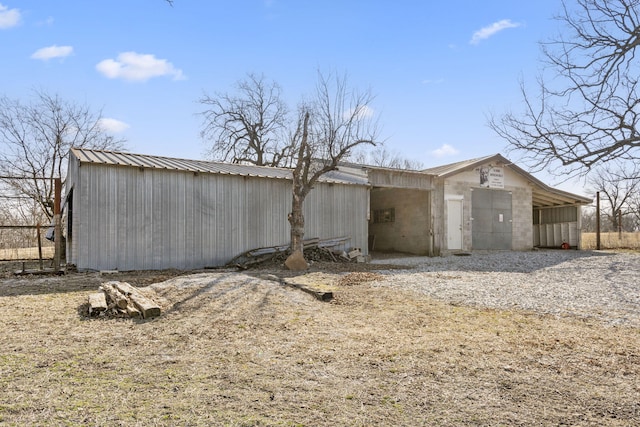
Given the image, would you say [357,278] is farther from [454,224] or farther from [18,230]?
[18,230]

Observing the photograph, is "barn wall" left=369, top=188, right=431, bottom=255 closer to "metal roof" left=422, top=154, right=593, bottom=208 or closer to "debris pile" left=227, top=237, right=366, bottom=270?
"metal roof" left=422, top=154, right=593, bottom=208

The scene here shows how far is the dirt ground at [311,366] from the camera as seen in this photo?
9.04 feet

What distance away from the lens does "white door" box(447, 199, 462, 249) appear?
1673cm

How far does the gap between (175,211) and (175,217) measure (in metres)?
0.16

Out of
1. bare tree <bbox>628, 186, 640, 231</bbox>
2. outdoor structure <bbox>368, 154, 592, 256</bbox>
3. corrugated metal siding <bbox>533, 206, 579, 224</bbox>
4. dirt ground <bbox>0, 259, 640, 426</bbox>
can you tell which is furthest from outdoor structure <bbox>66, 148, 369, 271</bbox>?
bare tree <bbox>628, 186, 640, 231</bbox>

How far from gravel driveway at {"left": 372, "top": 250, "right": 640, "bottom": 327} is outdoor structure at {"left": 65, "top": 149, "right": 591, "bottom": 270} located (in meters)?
4.09

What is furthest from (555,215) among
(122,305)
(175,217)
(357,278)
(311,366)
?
(122,305)

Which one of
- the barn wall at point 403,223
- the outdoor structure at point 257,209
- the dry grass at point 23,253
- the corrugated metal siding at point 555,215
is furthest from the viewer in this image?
the corrugated metal siding at point 555,215

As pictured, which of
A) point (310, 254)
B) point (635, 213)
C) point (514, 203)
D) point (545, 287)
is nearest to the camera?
point (545, 287)

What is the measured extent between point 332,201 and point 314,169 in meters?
1.82

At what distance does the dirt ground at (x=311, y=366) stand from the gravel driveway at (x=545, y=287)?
67 centimetres

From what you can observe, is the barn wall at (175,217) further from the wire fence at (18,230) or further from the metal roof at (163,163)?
the wire fence at (18,230)

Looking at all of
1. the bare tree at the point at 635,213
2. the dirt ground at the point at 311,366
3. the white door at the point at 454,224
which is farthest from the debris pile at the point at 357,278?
→ the bare tree at the point at 635,213

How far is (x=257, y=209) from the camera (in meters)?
12.4
